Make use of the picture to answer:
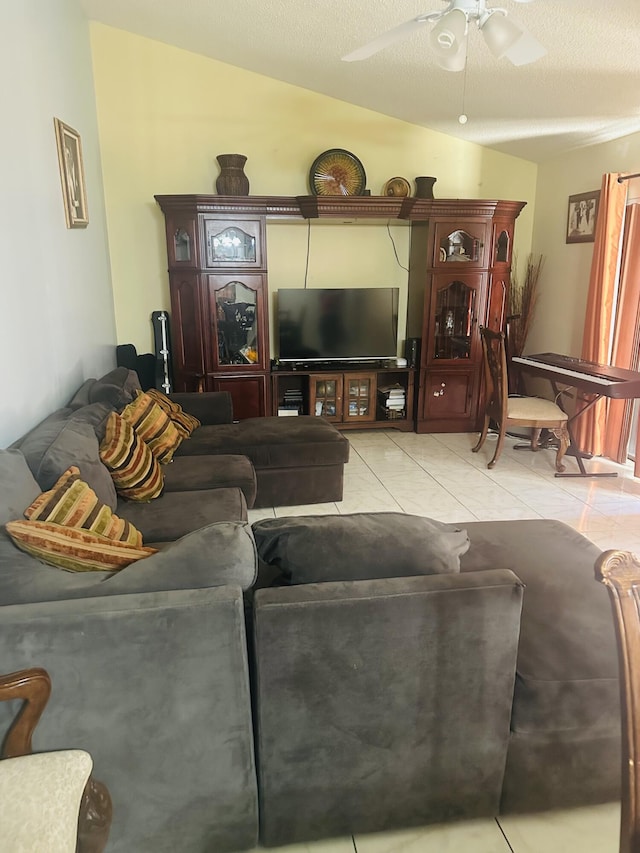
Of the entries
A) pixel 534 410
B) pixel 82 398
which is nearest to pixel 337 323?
pixel 534 410

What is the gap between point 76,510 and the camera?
1789mm

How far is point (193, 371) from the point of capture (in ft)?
15.7

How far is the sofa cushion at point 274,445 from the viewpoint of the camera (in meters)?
3.43

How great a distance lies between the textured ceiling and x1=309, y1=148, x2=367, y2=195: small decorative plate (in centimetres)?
45

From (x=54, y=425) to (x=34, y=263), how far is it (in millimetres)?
895

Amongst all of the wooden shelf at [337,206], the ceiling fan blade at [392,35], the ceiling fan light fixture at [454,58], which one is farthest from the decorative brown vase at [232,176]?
the ceiling fan light fixture at [454,58]

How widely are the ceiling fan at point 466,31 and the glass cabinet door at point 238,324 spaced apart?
253 centimetres

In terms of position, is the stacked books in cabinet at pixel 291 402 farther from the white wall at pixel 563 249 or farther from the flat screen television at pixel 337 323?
the white wall at pixel 563 249

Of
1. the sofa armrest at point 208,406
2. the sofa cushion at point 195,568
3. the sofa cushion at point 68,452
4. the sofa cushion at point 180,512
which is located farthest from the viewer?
the sofa armrest at point 208,406

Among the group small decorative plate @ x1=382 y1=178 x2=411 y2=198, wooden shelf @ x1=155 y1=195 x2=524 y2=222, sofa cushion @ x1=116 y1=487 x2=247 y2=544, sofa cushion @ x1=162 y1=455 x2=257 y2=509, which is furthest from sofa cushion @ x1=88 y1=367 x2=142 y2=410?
small decorative plate @ x1=382 y1=178 x2=411 y2=198

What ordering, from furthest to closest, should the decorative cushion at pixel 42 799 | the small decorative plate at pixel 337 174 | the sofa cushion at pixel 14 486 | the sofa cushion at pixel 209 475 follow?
the small decorative plate at pixel 337 174 < the sofa cushion at pixel 209 475 < the sofa cushion at pixel 14 486 < the decorative cushion at pixel 42 799

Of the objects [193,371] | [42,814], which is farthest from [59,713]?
[193,371]

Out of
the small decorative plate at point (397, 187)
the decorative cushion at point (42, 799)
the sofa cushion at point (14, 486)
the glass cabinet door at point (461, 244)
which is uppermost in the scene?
the small decorative plate at point (397, 187)

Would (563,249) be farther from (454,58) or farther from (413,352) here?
(454,58)
